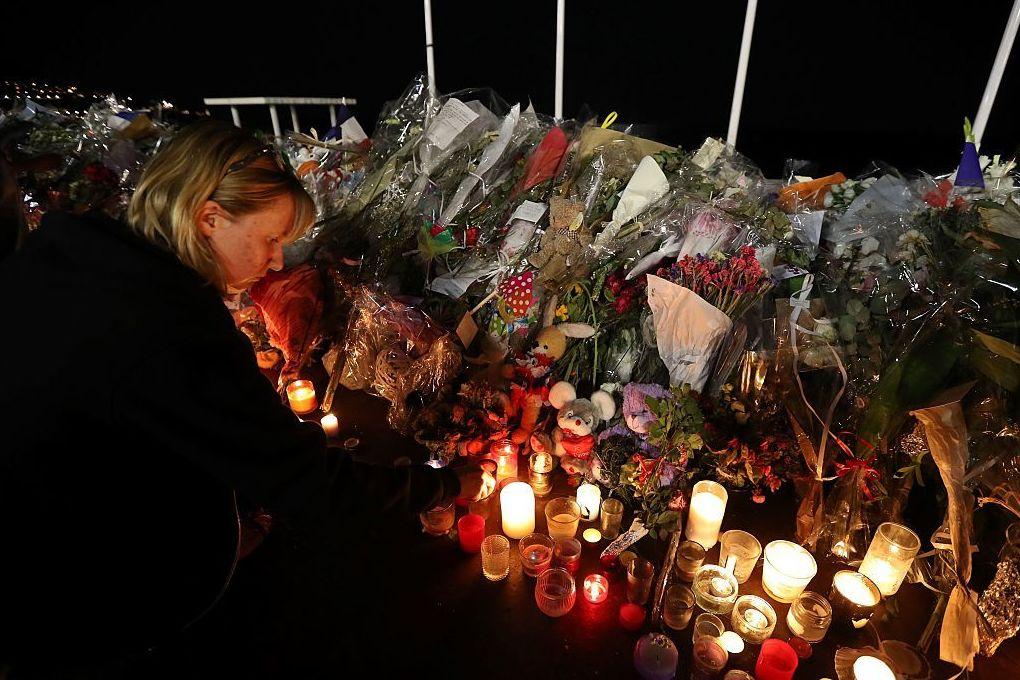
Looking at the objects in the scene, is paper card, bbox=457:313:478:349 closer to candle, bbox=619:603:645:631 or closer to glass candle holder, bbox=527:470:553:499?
glass candle holder, bbox=527:470:553:499

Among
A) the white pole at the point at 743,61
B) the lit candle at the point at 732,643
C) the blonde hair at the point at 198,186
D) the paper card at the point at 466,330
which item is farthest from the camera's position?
the white pole at the point at 743,61

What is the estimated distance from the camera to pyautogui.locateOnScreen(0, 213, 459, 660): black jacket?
905mm

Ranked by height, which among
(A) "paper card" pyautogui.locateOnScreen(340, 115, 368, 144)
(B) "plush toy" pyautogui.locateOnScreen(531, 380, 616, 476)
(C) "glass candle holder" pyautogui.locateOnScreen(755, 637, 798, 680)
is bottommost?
(C) "glass candle holder" pyautogui.locateOnScreen(755, 637, 798, 680)

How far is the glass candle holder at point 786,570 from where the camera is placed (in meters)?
1.39

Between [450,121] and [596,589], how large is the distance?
6.55 ft

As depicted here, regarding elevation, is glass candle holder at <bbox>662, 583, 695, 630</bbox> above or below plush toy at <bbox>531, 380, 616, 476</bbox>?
below

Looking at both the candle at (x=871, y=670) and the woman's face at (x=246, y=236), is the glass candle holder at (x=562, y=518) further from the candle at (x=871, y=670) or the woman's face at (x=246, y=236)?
the woman's face at (x=246, y=236)

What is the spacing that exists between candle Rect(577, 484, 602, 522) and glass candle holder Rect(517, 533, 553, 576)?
0.68ft

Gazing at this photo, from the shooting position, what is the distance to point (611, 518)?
163 centimetres

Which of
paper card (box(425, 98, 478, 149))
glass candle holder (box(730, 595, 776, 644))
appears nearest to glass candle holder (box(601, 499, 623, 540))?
glass candle holder (box(730, 595, 776, 644))

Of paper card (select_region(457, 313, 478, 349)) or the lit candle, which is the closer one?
the lit candle

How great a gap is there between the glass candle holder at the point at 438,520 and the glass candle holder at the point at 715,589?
708mm

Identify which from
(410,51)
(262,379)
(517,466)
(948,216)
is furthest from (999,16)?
(262,379)

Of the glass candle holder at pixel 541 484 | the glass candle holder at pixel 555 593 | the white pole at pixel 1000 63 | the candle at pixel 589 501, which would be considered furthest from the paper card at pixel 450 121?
the white pole at pixel 1000 63
